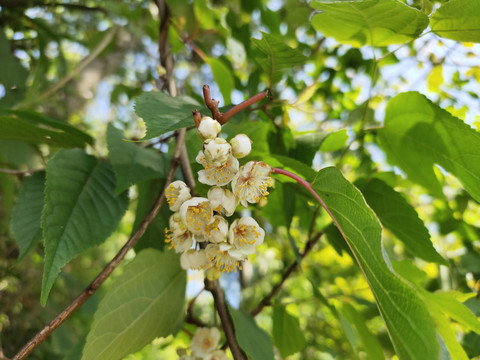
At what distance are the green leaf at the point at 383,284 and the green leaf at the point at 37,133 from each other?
20.6 inches

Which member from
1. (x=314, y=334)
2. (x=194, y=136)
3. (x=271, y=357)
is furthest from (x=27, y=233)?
(x=314, y=334)

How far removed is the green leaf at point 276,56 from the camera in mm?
614

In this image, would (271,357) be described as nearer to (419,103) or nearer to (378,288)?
(378,288)

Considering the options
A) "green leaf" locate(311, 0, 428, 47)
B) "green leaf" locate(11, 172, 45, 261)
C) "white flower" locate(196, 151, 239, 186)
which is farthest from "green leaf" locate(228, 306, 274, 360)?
"green leaf" locate(311, 0, 428, 47)

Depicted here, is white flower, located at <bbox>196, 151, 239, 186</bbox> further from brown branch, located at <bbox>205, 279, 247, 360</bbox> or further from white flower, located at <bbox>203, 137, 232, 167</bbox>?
brown branch, located at <bbox>205, 279, 247, 360</bbox>

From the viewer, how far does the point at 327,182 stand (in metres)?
0.53

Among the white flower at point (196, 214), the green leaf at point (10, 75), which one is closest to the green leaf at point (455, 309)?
→ the white flower at point (196, 214)

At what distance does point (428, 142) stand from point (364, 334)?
15.6 inches

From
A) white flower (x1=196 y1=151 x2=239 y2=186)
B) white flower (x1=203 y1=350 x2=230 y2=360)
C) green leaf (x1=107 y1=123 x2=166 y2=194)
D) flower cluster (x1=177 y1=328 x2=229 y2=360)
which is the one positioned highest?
white flower (x1=196 y1=151 x2=239 y2=186)

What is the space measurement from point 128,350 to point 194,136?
34 cm

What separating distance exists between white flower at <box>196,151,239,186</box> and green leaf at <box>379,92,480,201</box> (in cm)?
35

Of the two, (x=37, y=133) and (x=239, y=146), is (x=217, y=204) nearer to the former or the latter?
(x=239, y=146)

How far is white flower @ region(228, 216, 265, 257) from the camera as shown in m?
0.60

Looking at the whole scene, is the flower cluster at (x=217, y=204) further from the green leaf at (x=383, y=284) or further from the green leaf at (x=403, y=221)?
the green leaf at (x=403, y=221)
